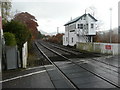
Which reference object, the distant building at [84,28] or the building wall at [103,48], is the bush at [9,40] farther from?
the distant building at [84,28]

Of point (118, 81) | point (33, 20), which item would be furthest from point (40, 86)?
point (33, 20)

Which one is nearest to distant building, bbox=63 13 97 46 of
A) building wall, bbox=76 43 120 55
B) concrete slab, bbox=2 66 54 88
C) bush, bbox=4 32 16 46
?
building wall, bbox=76 43 120 55

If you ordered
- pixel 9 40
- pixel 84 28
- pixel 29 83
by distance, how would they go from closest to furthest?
1. pixel 29 83
2. pixel 9 40
3. pixel 84 28

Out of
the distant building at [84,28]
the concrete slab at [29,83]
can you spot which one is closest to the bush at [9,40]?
the concrete slab at [29,83]

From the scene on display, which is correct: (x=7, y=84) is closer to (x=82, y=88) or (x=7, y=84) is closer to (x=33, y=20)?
(x=82, y=88)

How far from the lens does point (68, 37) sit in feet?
144

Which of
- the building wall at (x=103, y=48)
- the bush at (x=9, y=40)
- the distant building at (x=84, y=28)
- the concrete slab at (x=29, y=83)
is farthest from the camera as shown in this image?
the distant building at (x=84, y=28)

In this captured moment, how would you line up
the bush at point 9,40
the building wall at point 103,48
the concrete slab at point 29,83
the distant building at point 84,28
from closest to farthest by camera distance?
the concrete slab at point 29,83 → the bush at point 9,40 → the building wall at point 103,48 → the distant building at point 84,28

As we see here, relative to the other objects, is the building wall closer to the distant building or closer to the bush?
the distant building

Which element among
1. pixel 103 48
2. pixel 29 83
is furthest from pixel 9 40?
pixel 103 48

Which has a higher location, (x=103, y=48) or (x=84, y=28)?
(x=84, y=28)

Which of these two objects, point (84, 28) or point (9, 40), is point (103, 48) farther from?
point (84, 28)

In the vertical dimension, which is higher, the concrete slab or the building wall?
the building wall

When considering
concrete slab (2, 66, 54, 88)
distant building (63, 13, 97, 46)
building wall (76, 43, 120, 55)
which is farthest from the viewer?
distant building (63, 13, 97, 46)
